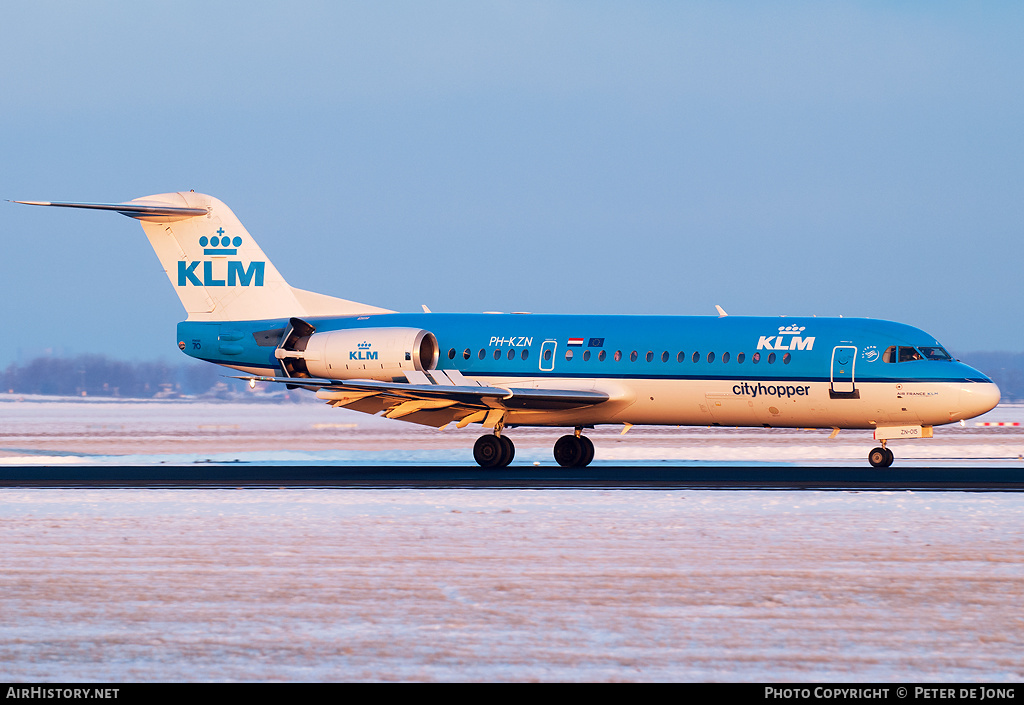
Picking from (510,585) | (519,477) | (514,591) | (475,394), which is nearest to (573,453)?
(475,394)

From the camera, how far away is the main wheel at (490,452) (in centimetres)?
2834

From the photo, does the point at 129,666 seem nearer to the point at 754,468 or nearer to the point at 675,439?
the point at 754,468

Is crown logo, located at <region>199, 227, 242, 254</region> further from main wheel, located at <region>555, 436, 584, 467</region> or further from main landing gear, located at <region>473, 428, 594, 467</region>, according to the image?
main wheel, located at <region>555, 436, 584, 467</region>

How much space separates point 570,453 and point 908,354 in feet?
26.7

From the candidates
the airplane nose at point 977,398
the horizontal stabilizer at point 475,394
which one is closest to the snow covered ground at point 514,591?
the airplane nose at point 977,398

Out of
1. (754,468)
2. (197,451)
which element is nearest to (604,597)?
(754,468)

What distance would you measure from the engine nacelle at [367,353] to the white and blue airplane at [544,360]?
0.12 ft

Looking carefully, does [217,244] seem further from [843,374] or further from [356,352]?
[843,374]

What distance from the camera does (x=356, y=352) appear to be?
29.6 metres

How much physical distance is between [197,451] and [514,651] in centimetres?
2938

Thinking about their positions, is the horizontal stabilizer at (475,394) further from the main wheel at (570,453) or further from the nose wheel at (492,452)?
the main wheel at (570,453)

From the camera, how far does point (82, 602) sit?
34.1 ft

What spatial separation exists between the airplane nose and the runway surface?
1.26 meters

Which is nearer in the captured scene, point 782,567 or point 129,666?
point 129,666
